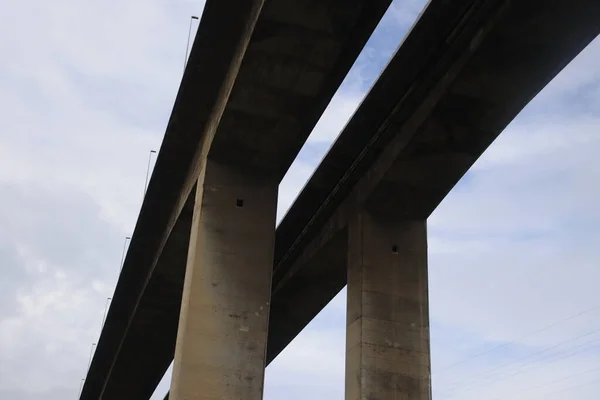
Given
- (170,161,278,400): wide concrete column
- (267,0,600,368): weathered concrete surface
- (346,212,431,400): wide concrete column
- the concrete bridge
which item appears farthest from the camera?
(346,212,431,400): wide concrete column

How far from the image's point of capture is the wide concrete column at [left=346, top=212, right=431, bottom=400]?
46.4 feet

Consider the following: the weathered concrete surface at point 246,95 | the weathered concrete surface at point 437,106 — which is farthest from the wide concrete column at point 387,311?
the weathered concrete surface at point 246,95

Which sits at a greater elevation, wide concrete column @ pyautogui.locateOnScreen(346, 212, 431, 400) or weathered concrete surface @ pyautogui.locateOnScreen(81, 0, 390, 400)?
weathered concrete surface @ pyautogui.locateOnScreen(81, 0, 390, 400)

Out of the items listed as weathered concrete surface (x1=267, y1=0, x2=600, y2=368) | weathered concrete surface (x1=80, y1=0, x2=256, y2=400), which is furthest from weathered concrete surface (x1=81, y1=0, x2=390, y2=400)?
weathered concrete surface (x1=267, y1=0, x2=600, y2=368)

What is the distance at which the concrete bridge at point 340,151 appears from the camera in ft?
37.9

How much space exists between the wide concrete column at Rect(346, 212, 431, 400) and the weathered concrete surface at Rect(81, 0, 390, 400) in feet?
8.22

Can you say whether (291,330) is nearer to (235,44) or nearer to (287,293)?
(287,293)

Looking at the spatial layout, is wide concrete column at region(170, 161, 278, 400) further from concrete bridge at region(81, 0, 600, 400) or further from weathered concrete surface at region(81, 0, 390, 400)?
weathered concrete surface at region(81, 0, 390, 400)

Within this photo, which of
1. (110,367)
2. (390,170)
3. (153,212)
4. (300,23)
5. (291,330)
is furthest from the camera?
(110,367)

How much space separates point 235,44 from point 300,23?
2.05 meters

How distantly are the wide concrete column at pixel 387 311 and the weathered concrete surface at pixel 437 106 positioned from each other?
527 millimetres

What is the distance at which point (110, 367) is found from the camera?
33281 mm

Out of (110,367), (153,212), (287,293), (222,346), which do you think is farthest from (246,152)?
(110,367)

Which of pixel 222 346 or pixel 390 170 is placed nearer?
pixel 222 346
